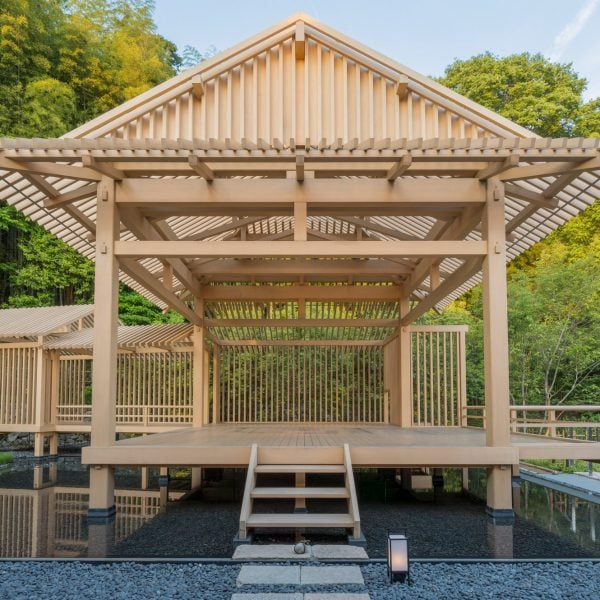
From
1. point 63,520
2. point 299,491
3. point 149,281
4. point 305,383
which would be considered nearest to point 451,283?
point 299,491

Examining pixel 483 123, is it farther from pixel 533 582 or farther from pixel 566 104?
pixel 566 104

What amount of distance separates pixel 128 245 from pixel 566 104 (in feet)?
74.7

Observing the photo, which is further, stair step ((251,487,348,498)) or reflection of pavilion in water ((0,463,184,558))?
stair step ((251,487,348,498))

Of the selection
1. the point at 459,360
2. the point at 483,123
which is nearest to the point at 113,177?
the point at 483,123

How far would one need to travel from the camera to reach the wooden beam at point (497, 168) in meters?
5.77

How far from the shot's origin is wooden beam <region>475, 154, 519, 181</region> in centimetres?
577

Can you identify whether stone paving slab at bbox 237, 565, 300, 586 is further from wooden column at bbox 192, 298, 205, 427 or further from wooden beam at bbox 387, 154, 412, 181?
wooden column at bbox 192, 298, 205, 427

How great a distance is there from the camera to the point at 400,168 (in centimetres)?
591

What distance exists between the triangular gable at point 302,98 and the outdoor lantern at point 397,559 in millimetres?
4297

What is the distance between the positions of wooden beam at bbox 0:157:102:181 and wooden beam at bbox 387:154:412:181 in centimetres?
306

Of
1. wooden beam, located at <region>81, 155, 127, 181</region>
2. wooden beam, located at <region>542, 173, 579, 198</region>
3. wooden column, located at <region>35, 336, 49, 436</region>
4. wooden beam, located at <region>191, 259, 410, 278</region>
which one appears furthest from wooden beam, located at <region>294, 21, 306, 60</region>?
wooden column, located at <region>35, 336, 49, 436</region>

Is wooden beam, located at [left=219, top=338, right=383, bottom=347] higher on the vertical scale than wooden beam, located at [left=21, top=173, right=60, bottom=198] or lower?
lower

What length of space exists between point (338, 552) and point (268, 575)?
2.45 feet

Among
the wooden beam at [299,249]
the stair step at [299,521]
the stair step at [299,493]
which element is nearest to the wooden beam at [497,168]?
the wooden beam at [299,249]
